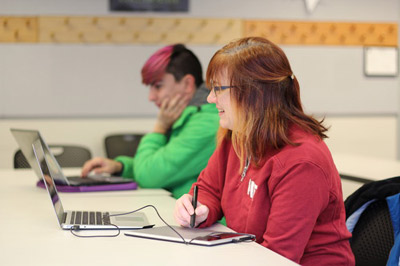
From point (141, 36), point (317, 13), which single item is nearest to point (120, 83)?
point (141, 36)

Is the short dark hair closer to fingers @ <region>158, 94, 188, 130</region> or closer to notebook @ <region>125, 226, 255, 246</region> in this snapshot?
fingers @ <region>158, 94, 188, 130</region>

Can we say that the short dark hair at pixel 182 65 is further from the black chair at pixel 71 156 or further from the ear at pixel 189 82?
the black chair at pixel 71 156

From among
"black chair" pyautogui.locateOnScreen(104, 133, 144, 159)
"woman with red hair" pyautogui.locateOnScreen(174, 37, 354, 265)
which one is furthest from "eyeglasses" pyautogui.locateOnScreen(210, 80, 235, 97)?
"black chair" pyautogui.locateOnScreen(104, 133, 144, 159)

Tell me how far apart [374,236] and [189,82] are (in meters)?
1.21

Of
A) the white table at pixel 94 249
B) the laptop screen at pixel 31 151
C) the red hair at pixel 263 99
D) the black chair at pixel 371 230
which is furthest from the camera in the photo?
the laptop screen at pixel 31 151

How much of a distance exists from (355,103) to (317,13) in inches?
34.1

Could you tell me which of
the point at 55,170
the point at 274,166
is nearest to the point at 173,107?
the point at 55,170

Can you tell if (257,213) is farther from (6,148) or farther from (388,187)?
(6,148)

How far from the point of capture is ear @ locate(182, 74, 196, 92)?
Answer: 287 centimetres

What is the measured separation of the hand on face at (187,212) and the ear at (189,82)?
3.85 feet

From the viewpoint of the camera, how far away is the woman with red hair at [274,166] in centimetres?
151

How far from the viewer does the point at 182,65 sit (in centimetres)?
287

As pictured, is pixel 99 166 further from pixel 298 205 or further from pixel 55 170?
pixel 298 205

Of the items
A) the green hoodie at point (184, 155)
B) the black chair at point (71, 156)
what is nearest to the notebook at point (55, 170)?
the green hoodie at point (184, 155)
